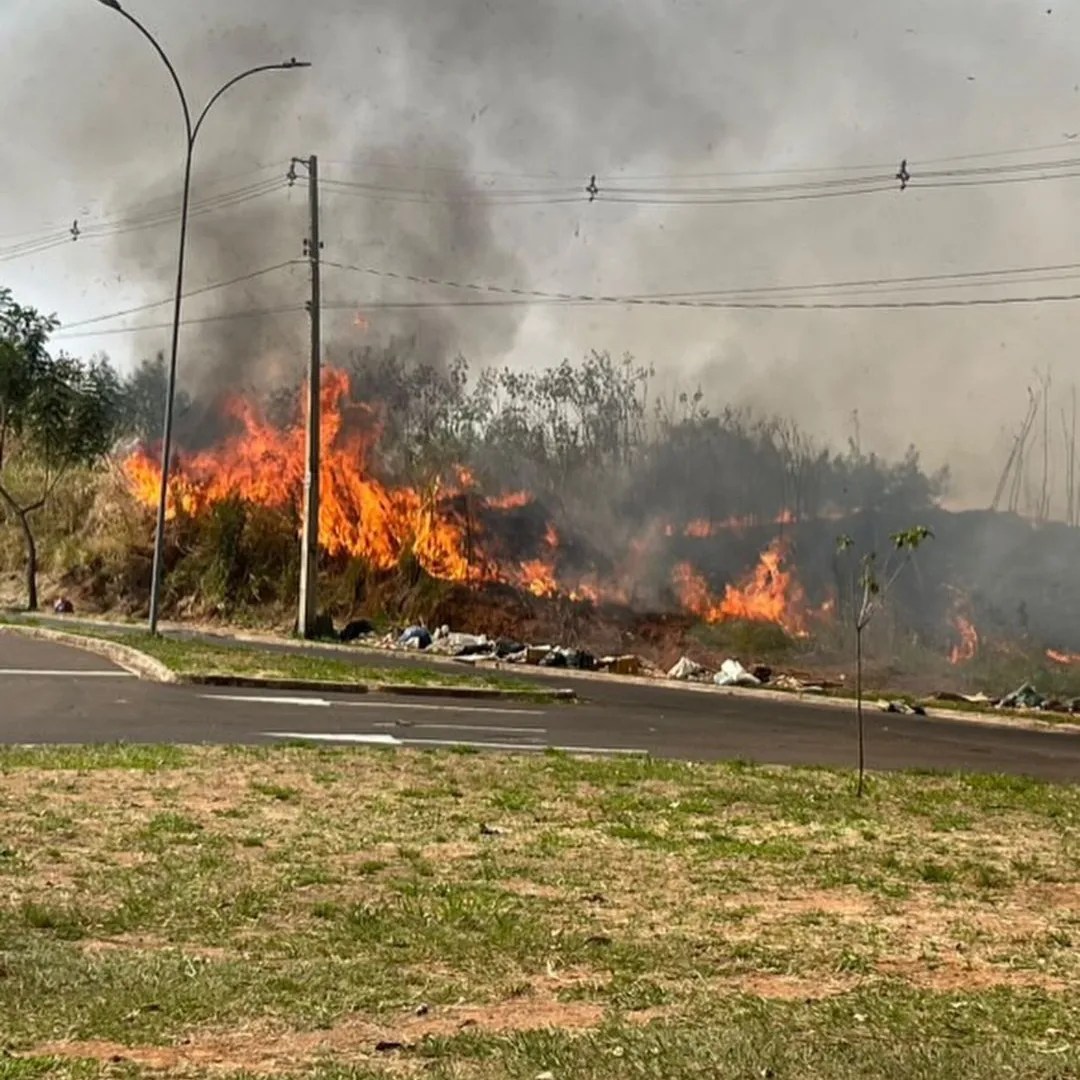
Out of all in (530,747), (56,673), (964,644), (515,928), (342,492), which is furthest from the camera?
(342,492)

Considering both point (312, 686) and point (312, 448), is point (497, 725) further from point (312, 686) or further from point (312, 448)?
point (312, 448)

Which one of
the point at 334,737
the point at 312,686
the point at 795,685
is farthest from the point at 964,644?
the point at 334,737

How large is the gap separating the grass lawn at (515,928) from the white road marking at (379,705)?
5.20m

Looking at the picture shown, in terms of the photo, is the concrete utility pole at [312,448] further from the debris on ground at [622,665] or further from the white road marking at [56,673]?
the white road marking at [56,673]

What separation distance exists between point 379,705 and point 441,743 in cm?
342

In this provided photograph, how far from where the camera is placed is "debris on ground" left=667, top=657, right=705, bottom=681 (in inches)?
952

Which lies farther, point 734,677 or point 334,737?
point 734,677

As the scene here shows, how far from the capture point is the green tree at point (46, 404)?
111 feet

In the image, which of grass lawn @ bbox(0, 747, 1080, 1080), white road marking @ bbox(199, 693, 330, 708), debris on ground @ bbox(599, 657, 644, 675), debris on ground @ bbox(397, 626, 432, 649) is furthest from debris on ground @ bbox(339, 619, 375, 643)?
grass lawn @ bbox(0, 747, 1080, 1080)

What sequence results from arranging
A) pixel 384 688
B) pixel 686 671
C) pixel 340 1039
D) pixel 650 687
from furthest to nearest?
pixel 686 671, pixel 650 687, pixel 384 688, pixel 340 1039

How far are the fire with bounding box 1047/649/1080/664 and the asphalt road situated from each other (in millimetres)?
7050

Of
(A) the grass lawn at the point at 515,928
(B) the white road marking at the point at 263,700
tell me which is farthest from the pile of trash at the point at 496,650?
(A) the grass lawn at the point at 515,928

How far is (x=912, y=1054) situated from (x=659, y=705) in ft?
46.5

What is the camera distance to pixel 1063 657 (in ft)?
81.9
